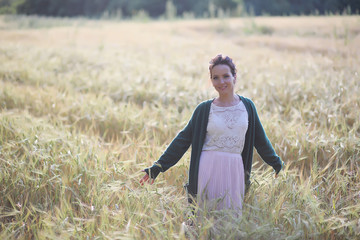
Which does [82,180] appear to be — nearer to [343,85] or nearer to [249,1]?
[343,85]

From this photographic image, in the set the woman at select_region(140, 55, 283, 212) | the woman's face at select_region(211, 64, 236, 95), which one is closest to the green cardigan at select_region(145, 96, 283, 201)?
the woman at select_region(140, 55, 283, 212)

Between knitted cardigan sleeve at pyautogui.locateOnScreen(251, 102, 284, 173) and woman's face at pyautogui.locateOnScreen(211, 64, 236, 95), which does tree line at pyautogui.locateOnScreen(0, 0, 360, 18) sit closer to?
knitted cardigan sleeve at pyautogui.locateOnScreen(251, 102, 284, 173)

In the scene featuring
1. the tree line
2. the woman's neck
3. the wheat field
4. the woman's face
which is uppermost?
the tree line

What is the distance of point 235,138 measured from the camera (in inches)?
69.6

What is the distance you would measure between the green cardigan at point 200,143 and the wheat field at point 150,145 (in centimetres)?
17

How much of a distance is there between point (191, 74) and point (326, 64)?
2.37 m

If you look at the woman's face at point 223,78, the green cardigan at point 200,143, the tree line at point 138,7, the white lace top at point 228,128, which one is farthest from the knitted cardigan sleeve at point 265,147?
the tree line at point 138,7

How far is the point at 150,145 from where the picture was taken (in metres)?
2.87

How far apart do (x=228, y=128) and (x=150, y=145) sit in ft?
4.14

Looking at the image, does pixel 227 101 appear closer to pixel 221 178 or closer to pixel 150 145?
pixel 221 178

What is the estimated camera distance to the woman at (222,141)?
1.76m

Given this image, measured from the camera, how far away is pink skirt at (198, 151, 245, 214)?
5.82ft

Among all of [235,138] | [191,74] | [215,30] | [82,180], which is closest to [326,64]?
[191,74]

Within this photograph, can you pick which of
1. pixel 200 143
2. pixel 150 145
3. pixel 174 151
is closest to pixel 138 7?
pixel 150 145
